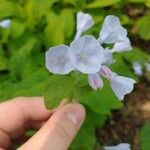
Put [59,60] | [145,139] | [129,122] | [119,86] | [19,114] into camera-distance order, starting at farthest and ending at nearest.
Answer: [129,122] → [145,139] → [19,114] → [119,86] → [59,60]

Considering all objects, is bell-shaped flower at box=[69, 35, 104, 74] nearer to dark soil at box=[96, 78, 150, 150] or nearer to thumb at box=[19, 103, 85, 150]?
thumb at box=[19, 103, 85, 150]

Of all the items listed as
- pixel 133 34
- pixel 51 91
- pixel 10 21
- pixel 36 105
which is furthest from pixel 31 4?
pixel 51 91

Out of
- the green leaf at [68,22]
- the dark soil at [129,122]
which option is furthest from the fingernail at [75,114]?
the green leaf at [68,22]

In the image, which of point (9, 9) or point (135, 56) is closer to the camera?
point (135, 56)

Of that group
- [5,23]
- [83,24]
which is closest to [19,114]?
[83,24]

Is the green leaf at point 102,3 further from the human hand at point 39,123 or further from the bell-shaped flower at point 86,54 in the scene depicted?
the bell-shaped flower at point 86,54

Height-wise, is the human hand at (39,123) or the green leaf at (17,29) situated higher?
the human hand at (39,123)

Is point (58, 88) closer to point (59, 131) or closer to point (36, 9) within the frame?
point (59, 131)
